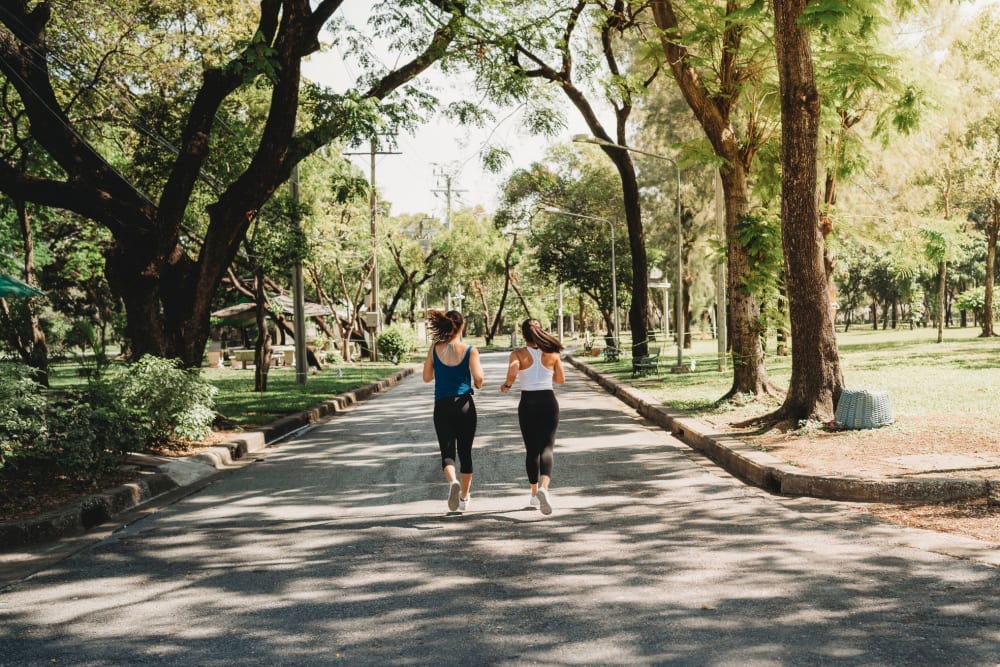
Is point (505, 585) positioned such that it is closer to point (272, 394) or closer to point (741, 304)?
point (741, 304)

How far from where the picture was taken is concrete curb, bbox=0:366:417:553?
675 centimetres

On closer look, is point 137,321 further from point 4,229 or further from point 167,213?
point 4,229

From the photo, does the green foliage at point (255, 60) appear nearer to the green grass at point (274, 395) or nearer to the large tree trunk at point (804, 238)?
the green grass at point (274, 395)

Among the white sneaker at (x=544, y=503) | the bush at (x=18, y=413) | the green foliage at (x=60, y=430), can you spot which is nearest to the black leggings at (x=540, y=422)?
the white sneaker at (x=544, y=503)

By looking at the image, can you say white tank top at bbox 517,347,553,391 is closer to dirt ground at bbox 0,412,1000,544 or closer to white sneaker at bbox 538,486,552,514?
white sneaker at bbox 538,486,552,514

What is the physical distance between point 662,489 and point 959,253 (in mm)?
18802

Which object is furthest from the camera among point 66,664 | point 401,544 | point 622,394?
point 622,394

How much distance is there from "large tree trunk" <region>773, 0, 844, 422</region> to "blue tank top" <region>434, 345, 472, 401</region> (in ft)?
16.7

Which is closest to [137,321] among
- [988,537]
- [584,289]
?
[988,537]

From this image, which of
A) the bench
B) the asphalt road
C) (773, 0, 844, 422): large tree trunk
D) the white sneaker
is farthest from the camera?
the bench

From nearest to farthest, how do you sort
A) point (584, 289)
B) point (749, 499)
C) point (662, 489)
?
point (749, 499), point (662, 489), point (584, 289)

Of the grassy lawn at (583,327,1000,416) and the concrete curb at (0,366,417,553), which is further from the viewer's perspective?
the grassy lawn at (583,327,1000,416)

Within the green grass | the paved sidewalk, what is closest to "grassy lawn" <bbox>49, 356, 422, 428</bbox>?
the green grass

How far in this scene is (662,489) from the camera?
813 cm
